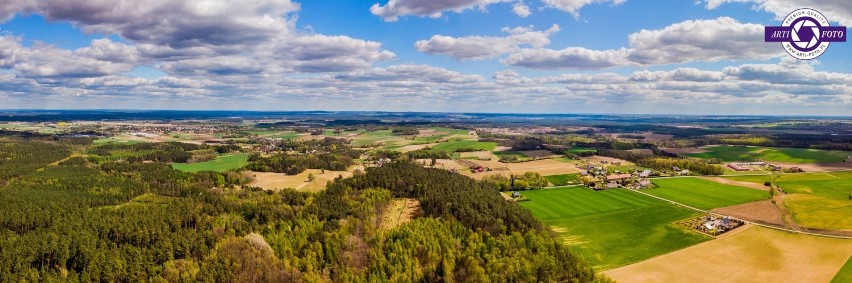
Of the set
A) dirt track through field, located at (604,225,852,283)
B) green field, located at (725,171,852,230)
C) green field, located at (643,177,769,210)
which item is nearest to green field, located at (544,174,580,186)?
green field, located at (643,177,769,210)

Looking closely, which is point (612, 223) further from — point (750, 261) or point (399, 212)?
point (399, 212)

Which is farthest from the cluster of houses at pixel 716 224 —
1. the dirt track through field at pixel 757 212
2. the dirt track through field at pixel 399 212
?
the dirt track through field at pixel 399 212

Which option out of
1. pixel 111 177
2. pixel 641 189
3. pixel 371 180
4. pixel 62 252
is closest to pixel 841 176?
pixel 641 189

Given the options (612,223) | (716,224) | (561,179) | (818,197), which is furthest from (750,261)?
(561,179)

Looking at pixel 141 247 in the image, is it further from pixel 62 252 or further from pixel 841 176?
pixel 841 176

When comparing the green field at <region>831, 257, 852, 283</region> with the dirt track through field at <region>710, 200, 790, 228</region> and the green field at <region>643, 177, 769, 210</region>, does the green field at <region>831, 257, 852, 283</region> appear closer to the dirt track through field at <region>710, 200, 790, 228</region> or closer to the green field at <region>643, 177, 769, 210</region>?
the dirt track through field at <region>710, 200, 790, 228</region>

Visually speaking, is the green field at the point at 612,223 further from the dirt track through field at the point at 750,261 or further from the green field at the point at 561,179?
the green field at the point at 561,179
